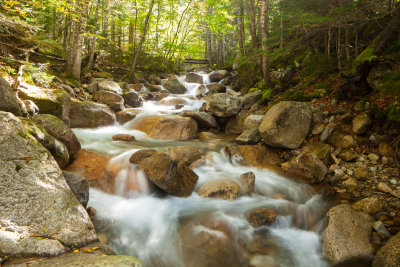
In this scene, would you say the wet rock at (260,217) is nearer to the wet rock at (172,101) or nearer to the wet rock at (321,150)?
the wet rock at (321,150)

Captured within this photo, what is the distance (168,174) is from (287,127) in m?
3.95

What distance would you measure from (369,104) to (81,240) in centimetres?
733

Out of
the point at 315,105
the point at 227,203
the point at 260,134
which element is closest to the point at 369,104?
the point at 315,105

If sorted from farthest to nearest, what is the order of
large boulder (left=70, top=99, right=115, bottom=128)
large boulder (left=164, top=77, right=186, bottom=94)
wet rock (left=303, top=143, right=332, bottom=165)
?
large boulder (left=164, top=77, right=186, bottom=94) < large boulder (left=70, top=99, right=115, bottom=128) < wet rock (left=303, top=143, right=332, bottom=165)

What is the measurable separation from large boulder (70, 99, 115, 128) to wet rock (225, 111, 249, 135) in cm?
503

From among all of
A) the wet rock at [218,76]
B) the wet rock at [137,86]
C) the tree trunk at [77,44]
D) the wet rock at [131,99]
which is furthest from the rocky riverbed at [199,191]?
the wet rock at [218,76]

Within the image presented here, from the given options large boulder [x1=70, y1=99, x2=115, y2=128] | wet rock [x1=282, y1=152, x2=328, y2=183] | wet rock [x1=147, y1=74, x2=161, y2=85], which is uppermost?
wet rock [x1=147, y1=74, x2=161, y2=85]

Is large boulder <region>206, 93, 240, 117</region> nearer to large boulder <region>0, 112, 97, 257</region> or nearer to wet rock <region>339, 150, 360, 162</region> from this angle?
wet rock <region>339, 150, 360, 162</region>

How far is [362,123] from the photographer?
583cm

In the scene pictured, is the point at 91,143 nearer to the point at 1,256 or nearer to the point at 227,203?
the point at 227,203

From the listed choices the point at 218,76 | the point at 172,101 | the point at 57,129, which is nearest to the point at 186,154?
the point at 57,129

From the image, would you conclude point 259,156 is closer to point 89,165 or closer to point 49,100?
point 89,165

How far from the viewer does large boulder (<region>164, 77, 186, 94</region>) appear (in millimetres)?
15953

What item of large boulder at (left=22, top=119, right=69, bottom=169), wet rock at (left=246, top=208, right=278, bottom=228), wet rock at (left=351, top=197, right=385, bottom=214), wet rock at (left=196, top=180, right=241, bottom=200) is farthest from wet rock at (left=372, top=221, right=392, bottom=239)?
large boulder at (left=22, top=119, right=69, bottom=169)
